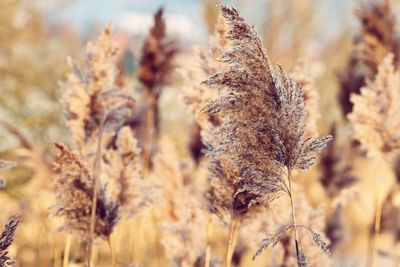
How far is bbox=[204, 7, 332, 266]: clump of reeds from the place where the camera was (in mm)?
2961

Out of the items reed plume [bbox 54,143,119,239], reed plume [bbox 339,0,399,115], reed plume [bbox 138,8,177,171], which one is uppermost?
reed plume [bbox 339,0,399,115]

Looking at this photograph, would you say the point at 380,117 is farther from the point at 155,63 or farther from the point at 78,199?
the point at 78,199

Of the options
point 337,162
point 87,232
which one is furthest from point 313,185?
point 87,232

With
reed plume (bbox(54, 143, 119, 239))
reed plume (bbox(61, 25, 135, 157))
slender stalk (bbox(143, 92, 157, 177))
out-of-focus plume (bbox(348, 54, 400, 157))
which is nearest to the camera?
reed plume (bbox(54, 143, 119, 239))

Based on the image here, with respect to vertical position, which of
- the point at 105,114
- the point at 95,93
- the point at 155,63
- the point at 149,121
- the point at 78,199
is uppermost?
the point at 155,63

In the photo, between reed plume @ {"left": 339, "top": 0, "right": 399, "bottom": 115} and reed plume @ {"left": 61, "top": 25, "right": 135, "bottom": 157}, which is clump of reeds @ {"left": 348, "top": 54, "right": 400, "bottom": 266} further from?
reed plume @ {"left": 61, "top": 25, "right": 135, "bottom": 157}

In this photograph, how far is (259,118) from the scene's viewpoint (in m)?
2.97

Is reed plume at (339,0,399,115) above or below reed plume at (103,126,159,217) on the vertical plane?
above

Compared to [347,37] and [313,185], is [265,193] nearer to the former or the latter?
[313,185]

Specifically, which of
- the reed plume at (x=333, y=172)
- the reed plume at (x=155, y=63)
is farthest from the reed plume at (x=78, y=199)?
the reed plume at (x=333, y=172)

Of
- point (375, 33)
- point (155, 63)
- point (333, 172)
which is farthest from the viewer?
point (333, 172)

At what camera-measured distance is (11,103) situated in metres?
11.5

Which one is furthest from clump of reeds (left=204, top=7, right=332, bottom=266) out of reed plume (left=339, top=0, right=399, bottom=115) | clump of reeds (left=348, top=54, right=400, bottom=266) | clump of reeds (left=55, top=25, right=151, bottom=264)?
reed plume (left=339, top=0, right=399, bottom=115)

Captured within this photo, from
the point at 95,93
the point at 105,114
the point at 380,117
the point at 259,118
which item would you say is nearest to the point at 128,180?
the point at 105,114
